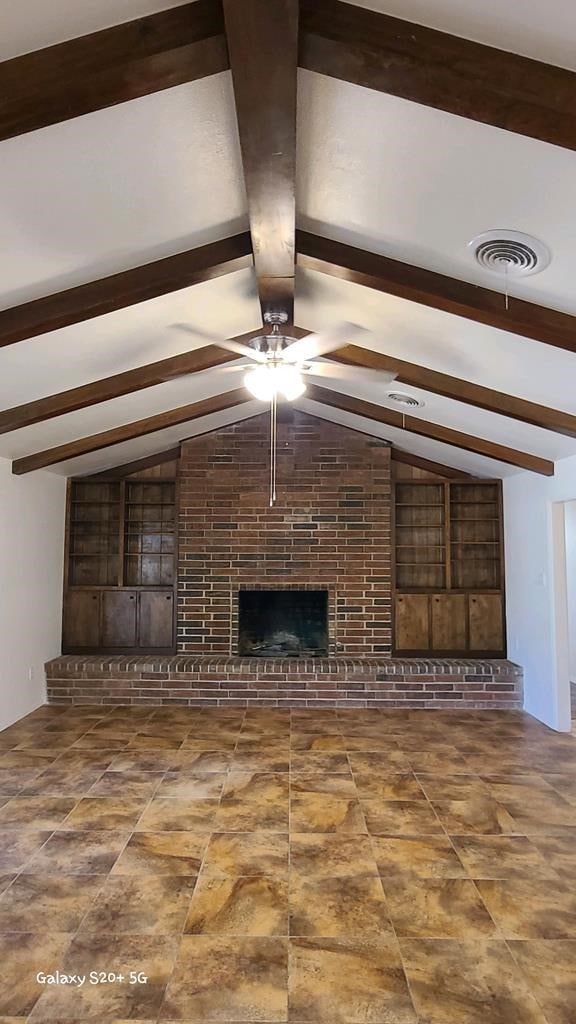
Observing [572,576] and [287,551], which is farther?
[572,576]

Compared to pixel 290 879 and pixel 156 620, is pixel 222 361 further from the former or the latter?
pixel 156 620

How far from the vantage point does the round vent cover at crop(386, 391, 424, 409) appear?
4.85 meters

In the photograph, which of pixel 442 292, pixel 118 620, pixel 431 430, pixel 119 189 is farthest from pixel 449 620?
pixel 119 189

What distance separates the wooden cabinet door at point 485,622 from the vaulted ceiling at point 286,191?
9.83ft

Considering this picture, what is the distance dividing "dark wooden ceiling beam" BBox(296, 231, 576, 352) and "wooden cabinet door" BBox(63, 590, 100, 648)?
503cm

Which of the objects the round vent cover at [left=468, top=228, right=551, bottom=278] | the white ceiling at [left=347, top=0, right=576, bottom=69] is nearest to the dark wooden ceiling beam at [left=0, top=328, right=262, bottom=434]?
the round vent cover at [left=468, top=228, right=551, bottom=278]

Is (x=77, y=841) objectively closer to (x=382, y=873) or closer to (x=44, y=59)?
(x=382, y=873)

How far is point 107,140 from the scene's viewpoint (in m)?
1.99

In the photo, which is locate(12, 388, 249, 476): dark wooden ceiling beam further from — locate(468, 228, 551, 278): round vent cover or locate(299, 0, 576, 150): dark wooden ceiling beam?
locate(299, 0, 576, 150): dark wooden ceiling beam

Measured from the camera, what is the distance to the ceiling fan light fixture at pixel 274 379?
3.31 m

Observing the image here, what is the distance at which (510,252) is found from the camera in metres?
2.44

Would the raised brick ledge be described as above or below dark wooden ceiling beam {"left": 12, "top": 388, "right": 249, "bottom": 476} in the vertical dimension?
below

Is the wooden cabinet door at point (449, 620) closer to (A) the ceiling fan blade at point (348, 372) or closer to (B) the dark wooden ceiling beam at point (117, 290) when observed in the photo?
(A) the ceiling fan blade at point (348, 372)

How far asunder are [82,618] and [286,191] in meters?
5.62
